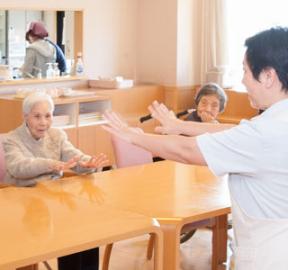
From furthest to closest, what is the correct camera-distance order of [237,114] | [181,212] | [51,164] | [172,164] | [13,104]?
[237,114], [13,104], [172,164], [51,164], [181,212]

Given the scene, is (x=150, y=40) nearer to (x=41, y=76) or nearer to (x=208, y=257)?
(x=41, y=76)

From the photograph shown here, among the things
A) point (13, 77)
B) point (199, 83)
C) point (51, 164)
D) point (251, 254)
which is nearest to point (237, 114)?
point (199, 83)

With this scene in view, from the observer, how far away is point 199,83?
662 cm

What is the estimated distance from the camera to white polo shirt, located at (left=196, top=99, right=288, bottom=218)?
1.77 m

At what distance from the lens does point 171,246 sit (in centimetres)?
253

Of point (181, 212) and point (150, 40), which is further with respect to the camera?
point (150, 40)

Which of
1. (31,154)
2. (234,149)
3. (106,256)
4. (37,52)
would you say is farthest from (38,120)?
(37,52)

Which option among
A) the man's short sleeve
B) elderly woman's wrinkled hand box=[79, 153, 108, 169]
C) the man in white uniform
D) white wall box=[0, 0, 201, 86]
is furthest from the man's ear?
white wall box=[0, 0, 201, 86]

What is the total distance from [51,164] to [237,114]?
3316 mm

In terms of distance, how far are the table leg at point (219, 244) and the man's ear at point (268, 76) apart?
6.32 ft

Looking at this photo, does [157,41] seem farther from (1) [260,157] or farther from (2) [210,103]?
(1) [260,157]

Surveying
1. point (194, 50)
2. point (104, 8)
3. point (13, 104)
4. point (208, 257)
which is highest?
point (104, 8)

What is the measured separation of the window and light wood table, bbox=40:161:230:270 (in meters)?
2.94

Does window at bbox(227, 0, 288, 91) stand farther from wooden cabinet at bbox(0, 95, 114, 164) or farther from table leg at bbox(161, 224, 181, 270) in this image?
table leg at bbox(161, 224, 181, 270)
